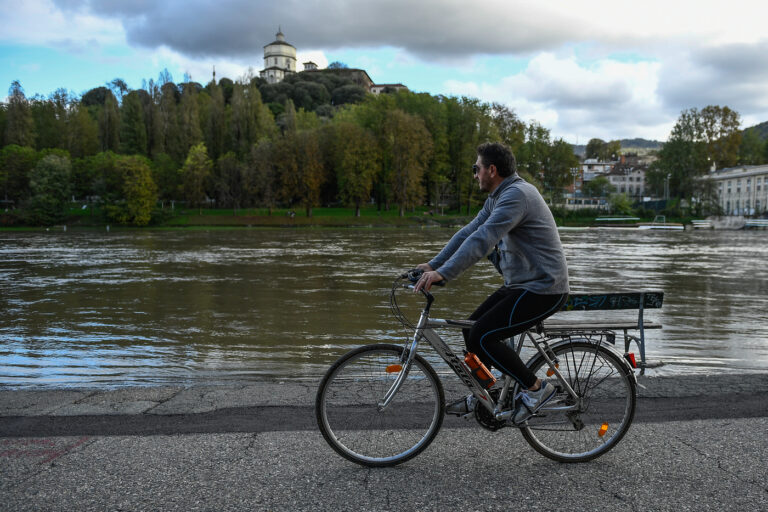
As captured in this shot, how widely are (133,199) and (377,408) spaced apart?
79332mm

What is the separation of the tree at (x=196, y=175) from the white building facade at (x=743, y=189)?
3248 inches

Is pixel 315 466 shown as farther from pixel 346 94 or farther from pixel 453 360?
pixel 346 94

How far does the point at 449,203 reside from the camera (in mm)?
94250

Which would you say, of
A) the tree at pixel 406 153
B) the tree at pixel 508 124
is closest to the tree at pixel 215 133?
the tree at pixel 406 153

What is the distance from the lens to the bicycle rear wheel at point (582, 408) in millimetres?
4336

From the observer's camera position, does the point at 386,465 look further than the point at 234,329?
No

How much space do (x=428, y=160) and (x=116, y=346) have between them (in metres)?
73.3

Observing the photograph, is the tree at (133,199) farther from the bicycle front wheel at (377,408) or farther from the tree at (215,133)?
the bicycle front wheel at (377,408)

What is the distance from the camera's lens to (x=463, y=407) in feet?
14.1

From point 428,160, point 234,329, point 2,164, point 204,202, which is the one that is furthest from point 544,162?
point 234,329

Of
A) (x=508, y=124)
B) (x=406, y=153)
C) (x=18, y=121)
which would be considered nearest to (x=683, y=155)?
(x=508, y=124)

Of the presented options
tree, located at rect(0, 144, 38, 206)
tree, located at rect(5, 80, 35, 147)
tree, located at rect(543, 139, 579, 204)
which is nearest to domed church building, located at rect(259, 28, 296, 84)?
tree, located at rect(5, 80, 35, 147)

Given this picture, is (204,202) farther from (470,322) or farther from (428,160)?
(470,322)

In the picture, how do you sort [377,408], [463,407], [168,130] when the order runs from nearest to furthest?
[463,407]
[377,408]
[168,130]
